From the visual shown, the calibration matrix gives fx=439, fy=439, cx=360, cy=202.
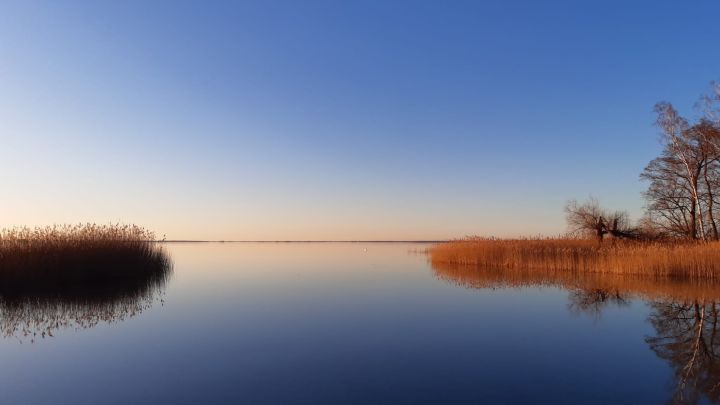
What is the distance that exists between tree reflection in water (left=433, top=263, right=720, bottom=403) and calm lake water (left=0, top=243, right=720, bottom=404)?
0.14 ft

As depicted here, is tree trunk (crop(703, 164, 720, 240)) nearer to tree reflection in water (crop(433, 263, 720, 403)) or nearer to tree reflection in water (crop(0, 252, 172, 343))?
tree reflection in water (crop(433, 263, 720, 403))

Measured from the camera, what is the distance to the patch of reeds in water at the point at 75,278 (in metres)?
9.37

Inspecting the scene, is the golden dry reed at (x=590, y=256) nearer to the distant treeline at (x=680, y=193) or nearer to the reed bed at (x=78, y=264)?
the distant treeline at (x=680, y=193)

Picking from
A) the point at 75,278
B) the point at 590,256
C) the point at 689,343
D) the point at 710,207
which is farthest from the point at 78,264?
the point at 710,207

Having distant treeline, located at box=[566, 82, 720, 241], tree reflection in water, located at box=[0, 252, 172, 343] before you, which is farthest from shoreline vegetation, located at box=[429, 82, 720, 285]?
tree reflection in water, located at box=[0, 252, 172, 343]

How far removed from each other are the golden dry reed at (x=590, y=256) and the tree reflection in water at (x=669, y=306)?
1036mm

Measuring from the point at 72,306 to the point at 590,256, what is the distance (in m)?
18.4

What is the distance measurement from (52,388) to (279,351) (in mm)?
2842

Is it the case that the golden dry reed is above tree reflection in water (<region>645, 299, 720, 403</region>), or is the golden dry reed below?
above

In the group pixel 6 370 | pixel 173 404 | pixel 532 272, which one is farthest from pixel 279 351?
pixel 532 272

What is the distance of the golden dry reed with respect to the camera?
47.8 ft

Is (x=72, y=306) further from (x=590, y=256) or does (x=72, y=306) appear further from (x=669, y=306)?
(x=590, y=256)

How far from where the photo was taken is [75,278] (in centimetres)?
1451

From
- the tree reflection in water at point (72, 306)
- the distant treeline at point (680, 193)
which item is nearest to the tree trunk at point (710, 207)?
the distant treeline at point (680, 193)
